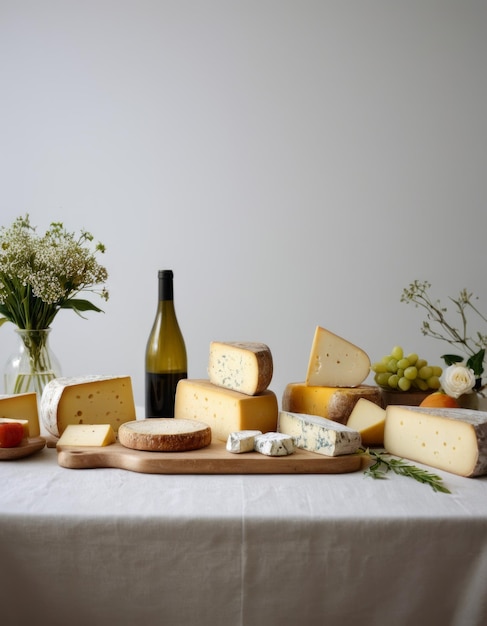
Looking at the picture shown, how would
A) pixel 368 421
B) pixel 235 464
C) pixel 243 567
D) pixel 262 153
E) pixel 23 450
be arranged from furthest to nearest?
pixel 262 153 → pixel 368 421 → pixel 23 450 → pixel 235 464 → pixel 243 567

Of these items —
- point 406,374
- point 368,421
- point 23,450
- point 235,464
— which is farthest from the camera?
point 406,374

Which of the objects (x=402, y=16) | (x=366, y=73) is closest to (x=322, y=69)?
(x=366, y=73)

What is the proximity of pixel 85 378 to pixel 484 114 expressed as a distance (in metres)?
2.97

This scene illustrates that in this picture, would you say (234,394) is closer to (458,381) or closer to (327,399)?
(327,399)

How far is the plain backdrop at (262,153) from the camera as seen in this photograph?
3785 mm

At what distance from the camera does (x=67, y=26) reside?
12.6ft

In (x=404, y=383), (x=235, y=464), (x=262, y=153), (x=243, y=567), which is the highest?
(x=262, y=153)

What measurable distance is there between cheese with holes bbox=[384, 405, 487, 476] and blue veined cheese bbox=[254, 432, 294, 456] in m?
0.27

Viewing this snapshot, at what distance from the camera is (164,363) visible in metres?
1.95

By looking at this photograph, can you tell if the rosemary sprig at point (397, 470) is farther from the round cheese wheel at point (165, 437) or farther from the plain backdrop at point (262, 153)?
the plain backdrop at point (262, 153)

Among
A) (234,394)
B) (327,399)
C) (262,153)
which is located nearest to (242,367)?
(234,394)

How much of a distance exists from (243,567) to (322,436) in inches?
15.2

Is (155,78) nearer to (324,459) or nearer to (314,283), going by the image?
(314,283)

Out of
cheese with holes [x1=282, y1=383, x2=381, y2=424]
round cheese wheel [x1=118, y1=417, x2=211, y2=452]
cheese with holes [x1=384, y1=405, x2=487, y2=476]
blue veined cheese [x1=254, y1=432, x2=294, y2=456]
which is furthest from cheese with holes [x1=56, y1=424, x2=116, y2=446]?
cheese with holes [x1=384, y1=405, x2=487, y2=476]
